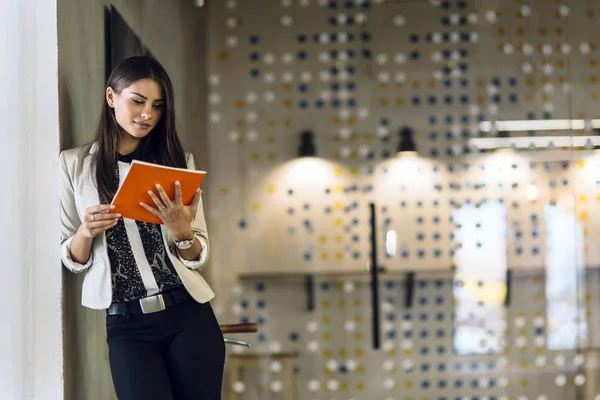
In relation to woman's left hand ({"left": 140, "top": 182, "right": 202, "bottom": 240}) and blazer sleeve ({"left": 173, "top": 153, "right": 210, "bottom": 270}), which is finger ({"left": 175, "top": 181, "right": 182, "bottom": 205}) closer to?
woman's left hand ({"left": 140, "top": 182, "right": 202, "bottom": 240})

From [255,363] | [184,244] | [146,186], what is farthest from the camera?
[255,363]

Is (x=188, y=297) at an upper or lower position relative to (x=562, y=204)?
lower

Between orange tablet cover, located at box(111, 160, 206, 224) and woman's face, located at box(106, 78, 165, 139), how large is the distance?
175 millimetres

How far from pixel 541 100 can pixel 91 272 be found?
197 cm

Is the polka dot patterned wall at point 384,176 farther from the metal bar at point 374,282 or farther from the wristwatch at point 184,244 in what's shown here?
the wristwatch at point 184,244

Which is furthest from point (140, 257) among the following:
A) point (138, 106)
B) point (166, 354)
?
point (138, 106)

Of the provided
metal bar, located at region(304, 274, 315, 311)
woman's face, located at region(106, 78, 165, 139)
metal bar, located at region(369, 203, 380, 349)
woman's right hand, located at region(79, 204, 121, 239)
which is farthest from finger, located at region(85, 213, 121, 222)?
metal bar, located at region(369, 203, 380, 349)

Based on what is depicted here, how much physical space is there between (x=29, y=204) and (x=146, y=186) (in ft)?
0.98

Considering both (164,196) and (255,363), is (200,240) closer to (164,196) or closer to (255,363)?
(164,196)

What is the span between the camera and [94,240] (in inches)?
66.0

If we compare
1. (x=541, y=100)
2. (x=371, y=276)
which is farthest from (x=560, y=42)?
(x=371, y=276)

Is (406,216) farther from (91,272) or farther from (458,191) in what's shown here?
(91,272)

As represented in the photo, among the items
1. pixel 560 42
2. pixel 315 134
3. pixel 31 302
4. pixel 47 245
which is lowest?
pixel 31 302

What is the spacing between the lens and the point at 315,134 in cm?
284
